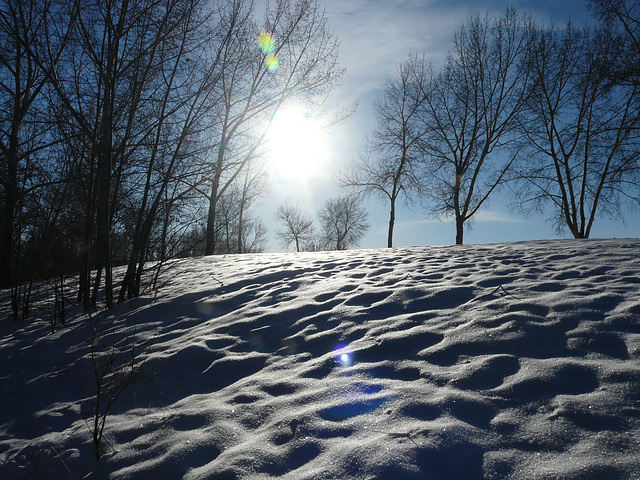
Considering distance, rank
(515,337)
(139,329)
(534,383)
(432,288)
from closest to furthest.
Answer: (534,383) < (515,337) < (432,288) < (139,329)

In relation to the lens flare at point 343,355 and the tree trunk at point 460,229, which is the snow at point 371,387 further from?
the tree trunk at point 460,229

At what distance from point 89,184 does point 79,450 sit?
4844 millimetres

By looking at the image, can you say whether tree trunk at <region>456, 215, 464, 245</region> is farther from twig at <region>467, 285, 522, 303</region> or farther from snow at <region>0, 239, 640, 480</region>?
twig at <region>467, 285, 522, 303</region>

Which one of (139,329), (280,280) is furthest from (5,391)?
(280,280)

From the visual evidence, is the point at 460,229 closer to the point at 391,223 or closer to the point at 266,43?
the point at 391,223

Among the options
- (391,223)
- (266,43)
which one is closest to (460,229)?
(391,223)

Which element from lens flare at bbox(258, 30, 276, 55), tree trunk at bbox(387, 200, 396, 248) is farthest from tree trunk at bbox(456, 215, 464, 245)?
lens flare at bbox(258, 30, 276, 55)

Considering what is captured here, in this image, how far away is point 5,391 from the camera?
329cm

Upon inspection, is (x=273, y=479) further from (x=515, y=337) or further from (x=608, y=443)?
(x=515, y=337)

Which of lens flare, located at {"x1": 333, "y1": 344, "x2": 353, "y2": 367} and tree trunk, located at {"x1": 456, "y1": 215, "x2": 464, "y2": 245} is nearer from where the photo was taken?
lens flare, located at {"x1": 333, "y1": 344, "x2": 353, "y2": 367}

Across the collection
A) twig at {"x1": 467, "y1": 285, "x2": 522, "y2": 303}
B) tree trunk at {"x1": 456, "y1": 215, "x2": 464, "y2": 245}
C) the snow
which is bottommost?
the snow

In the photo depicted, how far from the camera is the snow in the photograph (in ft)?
5.60

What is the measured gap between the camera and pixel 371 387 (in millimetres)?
2311

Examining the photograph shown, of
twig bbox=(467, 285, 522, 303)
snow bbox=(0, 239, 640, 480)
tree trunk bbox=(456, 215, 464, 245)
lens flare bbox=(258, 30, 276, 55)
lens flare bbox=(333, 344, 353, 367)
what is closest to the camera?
snow bbox=(0, 239, 640, 480)
